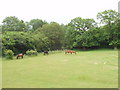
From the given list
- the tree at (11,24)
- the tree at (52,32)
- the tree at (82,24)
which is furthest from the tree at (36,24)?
the tree at (82,24)

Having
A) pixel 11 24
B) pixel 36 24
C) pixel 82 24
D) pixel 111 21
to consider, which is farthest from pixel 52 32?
pixel 36 24

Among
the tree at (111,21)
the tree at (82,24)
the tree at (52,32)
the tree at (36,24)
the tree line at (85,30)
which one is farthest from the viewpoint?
the tree at (36,24)

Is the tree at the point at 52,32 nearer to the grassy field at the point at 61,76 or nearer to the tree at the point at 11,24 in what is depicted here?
the tree at the point at 11,24

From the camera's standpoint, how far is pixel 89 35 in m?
24.4

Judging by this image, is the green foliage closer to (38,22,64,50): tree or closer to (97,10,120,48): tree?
(97,10,120,48): tree

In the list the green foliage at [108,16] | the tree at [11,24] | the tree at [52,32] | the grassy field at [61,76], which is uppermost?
the green foliage at [108,16]

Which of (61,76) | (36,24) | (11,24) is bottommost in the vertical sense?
(61,76)

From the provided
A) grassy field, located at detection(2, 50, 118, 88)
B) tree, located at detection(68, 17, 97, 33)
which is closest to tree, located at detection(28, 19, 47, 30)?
tree, located at detection(68, 17, 97, 33)

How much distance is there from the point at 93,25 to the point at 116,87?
22.6 meters

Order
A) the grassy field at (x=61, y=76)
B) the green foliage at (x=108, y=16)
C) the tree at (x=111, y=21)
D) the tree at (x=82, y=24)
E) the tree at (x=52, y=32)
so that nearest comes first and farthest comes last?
the grassy field at (x=61, y=76), the tree at (x=111, y=21), the green foliage at (x=108, y=16), the tree at (x=52, y=32), the tree at (x=82, y=24)

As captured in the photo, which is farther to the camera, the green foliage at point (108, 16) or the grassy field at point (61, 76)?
the green foliage at point (108, 16)

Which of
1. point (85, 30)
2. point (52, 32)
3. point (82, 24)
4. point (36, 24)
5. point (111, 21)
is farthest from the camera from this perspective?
point (36, 24)

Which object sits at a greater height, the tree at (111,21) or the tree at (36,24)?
the tree at (36,24)

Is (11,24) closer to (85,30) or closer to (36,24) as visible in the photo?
(36,24)
